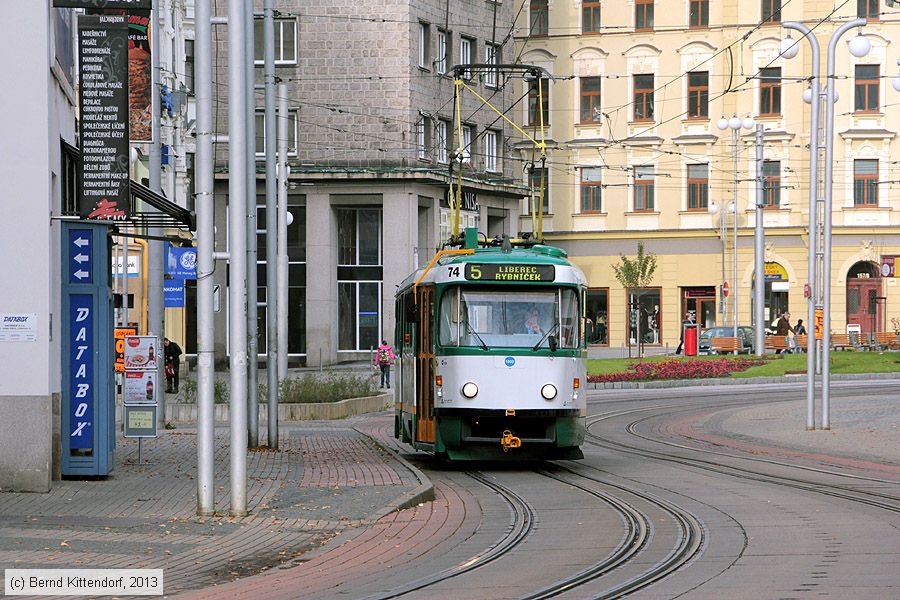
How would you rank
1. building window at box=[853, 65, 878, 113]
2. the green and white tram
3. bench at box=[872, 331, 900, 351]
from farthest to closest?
building window at box=[853, 65, 878, 113] < bench at box=[872, 331, 900, 351] < the green and white tram

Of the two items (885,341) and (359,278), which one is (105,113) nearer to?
(359,278)

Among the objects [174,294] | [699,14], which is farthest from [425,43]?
[174,294]

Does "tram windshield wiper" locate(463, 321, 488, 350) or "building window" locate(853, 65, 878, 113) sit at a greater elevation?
"building window" locate(853, 65, 878, 113)

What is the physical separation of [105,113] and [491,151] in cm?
4353

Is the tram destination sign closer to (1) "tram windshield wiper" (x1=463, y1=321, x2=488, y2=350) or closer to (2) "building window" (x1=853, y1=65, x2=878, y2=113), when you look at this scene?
Result: (1) "tram windshield wiper" (x1=463, y1=321, x2=488, y2=350)

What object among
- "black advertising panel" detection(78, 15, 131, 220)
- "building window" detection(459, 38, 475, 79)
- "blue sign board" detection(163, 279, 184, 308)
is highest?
"building window" detection(459, 38, 475, 79)

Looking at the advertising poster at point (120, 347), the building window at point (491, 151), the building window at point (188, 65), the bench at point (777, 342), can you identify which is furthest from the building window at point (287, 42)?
the advertising poster at point (120, 347)

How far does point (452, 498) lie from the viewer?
16.5m

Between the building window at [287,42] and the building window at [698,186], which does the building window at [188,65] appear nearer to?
the building window at [287,42]

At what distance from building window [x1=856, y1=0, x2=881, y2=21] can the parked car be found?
14116 mm

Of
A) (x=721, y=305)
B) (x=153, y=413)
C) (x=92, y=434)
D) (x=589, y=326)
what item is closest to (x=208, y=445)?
(x=92, y=434)

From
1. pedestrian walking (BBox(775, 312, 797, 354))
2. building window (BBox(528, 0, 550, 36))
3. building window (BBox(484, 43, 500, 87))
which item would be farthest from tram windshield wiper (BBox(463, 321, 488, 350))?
building window (BBox(528, 0, 550, 36))

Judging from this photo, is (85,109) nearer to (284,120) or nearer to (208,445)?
(208,445)

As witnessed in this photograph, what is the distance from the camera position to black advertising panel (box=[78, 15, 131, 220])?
1543 cm
